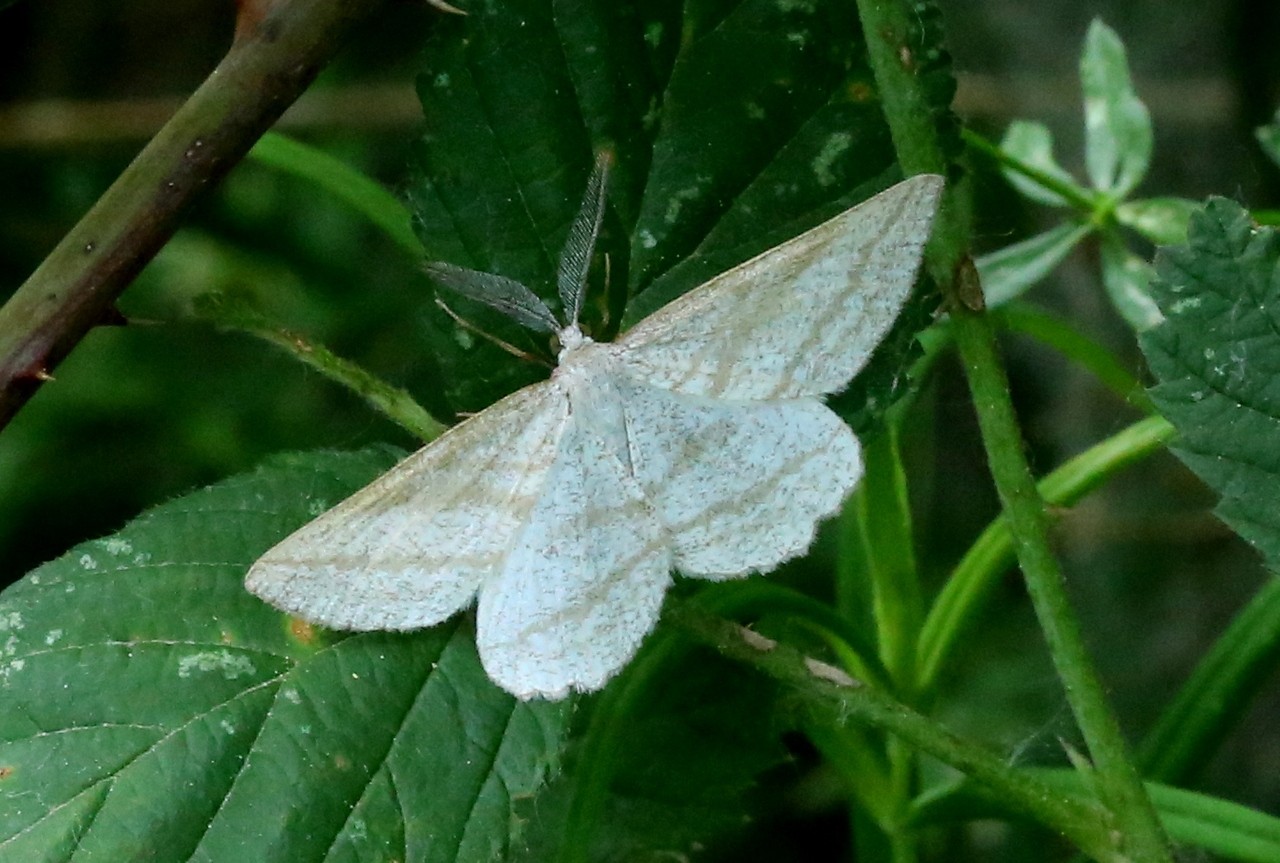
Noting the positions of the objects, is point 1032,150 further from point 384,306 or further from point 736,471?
point 384,306

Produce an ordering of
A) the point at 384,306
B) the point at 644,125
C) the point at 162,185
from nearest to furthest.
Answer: the point at 162,185 → the point at 644,125 → the point at 384,306

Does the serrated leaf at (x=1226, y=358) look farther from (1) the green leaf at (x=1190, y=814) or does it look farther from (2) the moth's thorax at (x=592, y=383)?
(2) the moth's thorax at (x=592, y=383)

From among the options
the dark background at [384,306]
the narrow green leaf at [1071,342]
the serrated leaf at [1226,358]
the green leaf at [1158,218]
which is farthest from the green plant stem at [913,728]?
the dark background at [384,306]

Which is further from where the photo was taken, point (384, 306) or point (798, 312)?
point (384, 306)

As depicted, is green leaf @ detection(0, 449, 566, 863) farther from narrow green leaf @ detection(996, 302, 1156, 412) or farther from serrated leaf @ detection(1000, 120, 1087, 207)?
serrated leaf @ detection(1000, 120, 1087, 207)

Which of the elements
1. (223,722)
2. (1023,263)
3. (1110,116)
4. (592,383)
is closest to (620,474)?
(592,383)

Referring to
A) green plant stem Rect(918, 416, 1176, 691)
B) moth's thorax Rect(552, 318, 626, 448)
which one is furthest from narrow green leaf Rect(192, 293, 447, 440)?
green plant stem Rect(918, 416, 1176, 691)

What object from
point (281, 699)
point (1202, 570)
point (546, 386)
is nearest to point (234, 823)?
point (281, 699)
